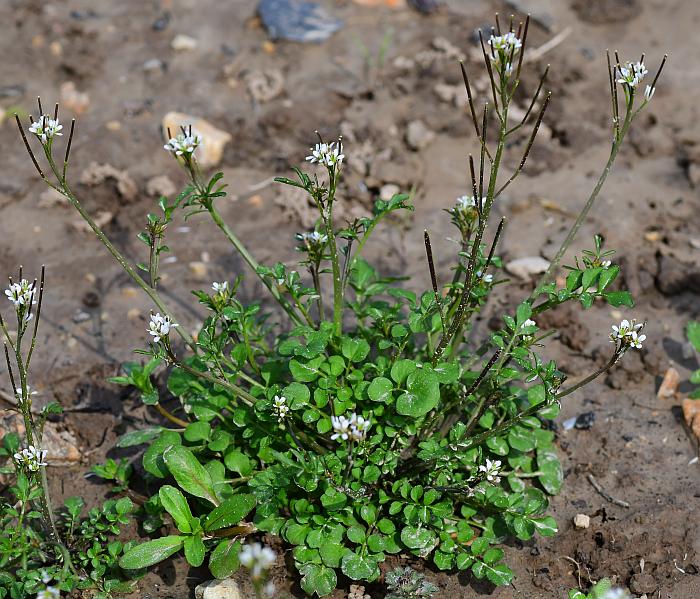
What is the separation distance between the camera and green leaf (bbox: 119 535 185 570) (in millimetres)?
3102

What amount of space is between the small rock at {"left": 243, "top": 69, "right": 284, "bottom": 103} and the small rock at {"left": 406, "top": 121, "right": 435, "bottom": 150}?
3.53ft

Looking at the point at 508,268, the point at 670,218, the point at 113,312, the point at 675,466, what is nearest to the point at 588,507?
the point at 675,466

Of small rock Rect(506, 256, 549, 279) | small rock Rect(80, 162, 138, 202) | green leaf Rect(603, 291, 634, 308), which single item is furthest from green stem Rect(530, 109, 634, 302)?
small rock Rect(80, 162, 138, 202)

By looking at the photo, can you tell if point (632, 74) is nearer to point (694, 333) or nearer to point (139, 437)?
point (694, 333)

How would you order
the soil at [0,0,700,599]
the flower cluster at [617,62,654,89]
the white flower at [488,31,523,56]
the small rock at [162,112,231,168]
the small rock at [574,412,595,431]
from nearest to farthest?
1. the white flower at [488,31,523,56]
2. the flower cluster at [617,62,654,89]
3. the soil at [0,0,700,599]
4. the small rock at [574,412,595,431]
5. the small rock at [162,112,231,168]

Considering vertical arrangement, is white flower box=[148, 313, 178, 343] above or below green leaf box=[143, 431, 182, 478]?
above

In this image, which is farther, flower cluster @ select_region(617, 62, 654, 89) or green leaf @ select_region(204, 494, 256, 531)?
green leaf @ select_region(204, 494, 256, 531)

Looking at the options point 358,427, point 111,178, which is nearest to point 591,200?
point 358,427

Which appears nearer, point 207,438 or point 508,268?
point 207,438

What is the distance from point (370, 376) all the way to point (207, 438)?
29.7 inches

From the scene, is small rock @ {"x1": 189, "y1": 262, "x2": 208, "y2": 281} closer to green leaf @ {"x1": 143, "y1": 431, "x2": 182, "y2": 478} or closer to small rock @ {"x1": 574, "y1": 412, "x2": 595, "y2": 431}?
green leaf @ {"x1": 143, "y1": 431, "x2": 182, "y2": 478}

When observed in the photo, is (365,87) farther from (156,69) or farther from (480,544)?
(480,544)

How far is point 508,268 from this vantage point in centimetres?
475

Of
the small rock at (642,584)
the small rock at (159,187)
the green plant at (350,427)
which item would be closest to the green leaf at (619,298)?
the green plant at (350,427)
